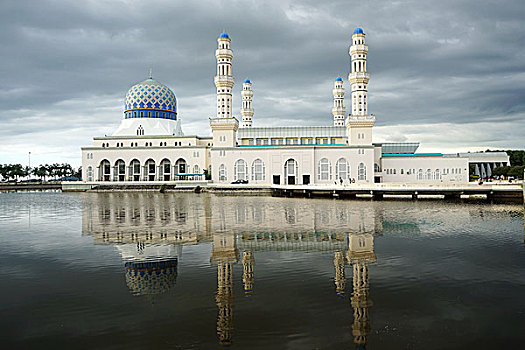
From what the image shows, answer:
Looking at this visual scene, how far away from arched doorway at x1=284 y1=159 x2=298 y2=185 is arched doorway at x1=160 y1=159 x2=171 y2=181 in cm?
2024

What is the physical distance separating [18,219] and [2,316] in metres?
19.3

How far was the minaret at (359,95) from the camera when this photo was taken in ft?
194

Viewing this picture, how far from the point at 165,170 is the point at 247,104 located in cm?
2165

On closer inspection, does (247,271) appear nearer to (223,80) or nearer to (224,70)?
(223,80)

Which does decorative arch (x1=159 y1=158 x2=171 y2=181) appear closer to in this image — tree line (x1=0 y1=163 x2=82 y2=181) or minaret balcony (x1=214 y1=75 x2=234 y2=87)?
minaret balcony (x1=214 y1=75 x2=234 y2=87)

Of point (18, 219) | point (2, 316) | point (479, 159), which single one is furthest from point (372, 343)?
point (479, 159)

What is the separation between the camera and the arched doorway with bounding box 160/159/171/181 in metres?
68.8

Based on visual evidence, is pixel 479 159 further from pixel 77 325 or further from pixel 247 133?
pixel 77 325

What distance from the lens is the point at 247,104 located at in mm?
80125

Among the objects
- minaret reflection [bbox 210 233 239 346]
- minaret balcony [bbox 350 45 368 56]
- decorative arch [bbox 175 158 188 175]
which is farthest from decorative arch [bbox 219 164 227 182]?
minaret reflection [bbox 210 233 239 346]

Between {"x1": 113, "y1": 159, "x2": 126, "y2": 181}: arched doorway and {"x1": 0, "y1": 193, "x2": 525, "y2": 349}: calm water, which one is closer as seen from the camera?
{"x1": 0, "y1": 193, "x2": 525, "y2": 349}: calm water

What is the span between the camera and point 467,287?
9.67 m

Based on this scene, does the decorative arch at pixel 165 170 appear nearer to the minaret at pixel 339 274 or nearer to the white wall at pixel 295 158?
the white wall at pixel 295 158

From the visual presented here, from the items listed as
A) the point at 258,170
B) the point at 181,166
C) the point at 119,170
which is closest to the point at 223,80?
the point at 258,170
